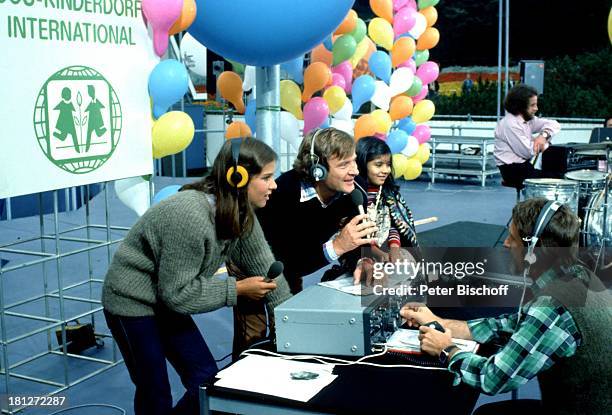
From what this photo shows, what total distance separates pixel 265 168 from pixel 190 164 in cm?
1062

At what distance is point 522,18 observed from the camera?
22.9 meters

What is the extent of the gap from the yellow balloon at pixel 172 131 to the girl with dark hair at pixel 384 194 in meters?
0.89

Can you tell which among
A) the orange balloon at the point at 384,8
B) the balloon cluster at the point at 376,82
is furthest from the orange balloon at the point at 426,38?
the orange balloon at the point at 384,8

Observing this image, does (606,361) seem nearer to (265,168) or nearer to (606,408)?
(606,408)

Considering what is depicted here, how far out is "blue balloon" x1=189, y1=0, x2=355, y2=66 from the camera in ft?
11.0

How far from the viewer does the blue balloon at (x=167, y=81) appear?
324 centimetres

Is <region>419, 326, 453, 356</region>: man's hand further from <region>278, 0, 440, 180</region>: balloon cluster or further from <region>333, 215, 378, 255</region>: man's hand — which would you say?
<region>278, 0, 440, 180</region>: balloon cluster

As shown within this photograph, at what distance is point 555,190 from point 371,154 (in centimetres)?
261

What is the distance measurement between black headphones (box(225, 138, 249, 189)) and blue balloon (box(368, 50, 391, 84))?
4.90m

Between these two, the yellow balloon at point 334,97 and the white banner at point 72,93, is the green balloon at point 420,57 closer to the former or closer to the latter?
the yellow balloon at point 334,97

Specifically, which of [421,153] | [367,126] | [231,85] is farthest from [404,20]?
[231,85]

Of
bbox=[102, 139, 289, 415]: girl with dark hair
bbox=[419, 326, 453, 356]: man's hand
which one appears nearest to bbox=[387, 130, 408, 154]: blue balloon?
bbox=[102, 139, 289, 415]: girl with dark hair

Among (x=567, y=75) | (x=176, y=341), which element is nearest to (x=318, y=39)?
(x=176, y=341)

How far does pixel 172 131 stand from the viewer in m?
3.36
